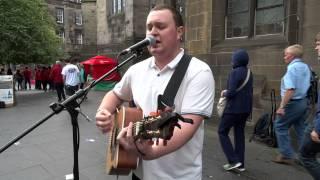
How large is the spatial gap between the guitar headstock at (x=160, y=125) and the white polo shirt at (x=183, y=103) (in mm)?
424

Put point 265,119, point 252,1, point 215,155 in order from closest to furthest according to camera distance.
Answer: point 215,155 < point 265,119 < point 252,1

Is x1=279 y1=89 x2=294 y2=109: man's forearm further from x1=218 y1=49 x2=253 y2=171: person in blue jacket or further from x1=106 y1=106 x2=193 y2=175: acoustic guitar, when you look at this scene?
x1=106 y1=106 x2=193 y2=175: acoustic guitar

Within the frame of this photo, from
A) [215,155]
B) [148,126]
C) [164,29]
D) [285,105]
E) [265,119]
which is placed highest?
[164,29]

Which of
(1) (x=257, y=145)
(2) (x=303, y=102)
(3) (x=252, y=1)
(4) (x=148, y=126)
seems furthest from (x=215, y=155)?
(4) (x=148, y=126)

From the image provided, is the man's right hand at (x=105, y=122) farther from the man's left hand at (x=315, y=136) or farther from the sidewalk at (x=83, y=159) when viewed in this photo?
the sidewalk at (x=83, y=159)

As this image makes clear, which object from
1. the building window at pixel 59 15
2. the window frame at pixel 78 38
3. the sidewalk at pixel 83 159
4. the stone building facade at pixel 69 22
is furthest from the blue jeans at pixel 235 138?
the window frame at pixel 78 38

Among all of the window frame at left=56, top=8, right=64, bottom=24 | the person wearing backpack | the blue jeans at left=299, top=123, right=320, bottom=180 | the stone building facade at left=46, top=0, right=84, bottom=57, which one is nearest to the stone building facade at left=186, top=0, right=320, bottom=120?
the person wearing backpack

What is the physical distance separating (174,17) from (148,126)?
31.9 inches

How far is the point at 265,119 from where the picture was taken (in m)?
7.62

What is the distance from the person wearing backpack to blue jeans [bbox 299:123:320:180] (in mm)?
1615

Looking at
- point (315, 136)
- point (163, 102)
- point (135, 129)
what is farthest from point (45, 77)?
point (135, 129)

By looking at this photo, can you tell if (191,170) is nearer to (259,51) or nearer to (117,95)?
(117,95)

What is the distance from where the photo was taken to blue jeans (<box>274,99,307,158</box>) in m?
5.95

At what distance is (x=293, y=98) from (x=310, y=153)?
2.04 m
